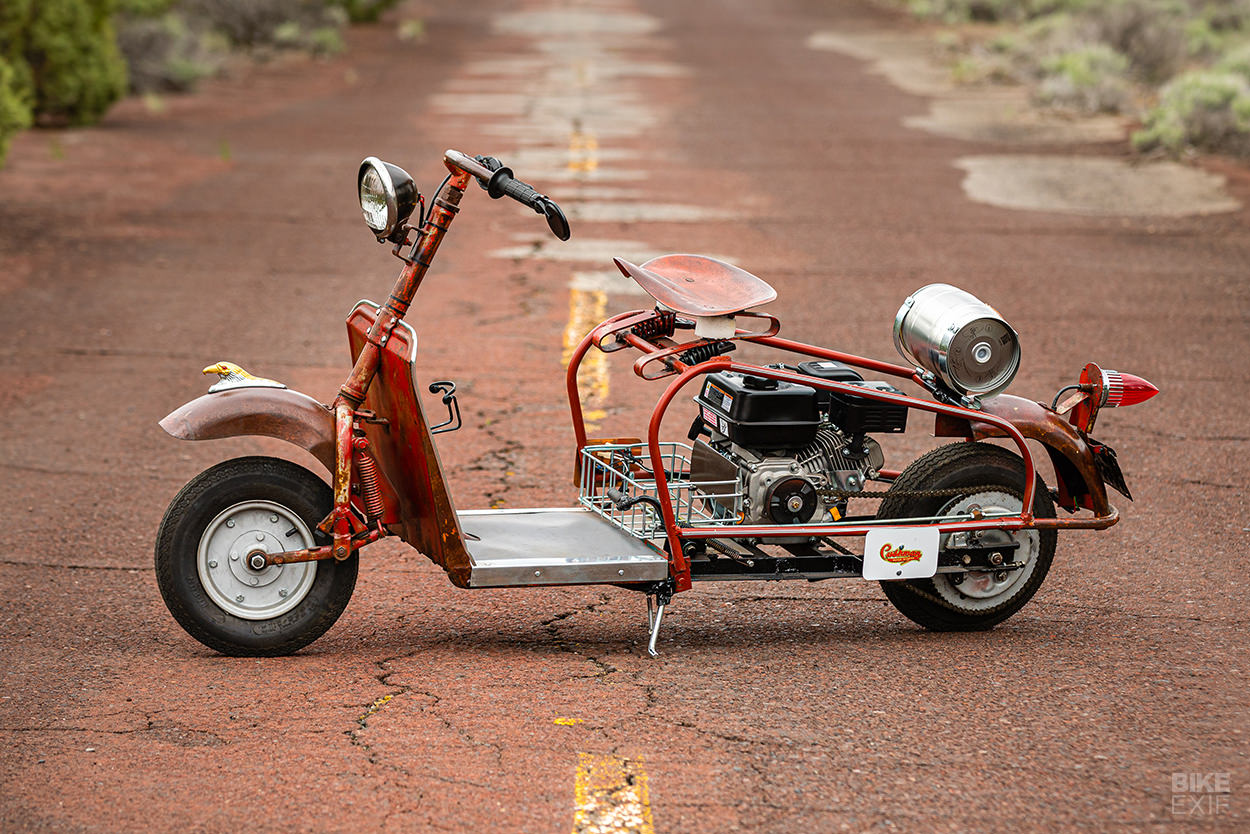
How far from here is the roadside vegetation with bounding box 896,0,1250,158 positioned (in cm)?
1811

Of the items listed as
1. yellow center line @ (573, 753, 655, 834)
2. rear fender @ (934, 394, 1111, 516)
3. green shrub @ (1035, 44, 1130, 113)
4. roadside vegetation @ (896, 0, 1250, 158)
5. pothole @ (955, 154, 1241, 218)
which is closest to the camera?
yellow center line @ (573, 753, 655, 834)

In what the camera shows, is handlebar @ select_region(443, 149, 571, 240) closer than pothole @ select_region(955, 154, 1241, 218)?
Yes

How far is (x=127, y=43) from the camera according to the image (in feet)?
77.6

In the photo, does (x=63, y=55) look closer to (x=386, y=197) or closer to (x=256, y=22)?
(x=256, y=22)

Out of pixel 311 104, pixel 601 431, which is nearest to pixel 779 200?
pixel 601 431

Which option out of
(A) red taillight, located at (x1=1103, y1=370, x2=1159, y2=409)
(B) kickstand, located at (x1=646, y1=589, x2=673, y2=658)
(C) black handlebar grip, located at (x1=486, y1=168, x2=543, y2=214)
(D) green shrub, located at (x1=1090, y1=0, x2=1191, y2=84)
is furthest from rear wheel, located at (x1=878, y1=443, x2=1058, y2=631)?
(D) green shrub, located at (x1=1090, y1=0, x2=1191, y2=84)

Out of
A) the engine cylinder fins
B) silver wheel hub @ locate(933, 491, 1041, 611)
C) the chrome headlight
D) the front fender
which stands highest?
the chrome headlight

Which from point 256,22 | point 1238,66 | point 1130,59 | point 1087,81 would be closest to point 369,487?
point 1087,81

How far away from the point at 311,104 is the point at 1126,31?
13659mm

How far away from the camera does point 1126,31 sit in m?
25.3

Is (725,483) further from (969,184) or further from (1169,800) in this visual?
(969,184)

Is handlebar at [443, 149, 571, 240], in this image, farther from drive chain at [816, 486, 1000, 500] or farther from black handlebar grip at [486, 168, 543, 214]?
drive chain at [816, 486, 1000, 500]

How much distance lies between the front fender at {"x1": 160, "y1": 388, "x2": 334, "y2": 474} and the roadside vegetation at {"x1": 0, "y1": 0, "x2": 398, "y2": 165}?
31.5 ft

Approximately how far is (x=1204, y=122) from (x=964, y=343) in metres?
14.4
